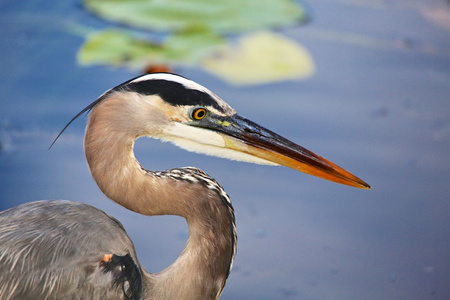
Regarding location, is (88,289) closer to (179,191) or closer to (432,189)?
(179,191)

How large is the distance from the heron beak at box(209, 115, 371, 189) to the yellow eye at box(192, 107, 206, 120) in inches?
0.9

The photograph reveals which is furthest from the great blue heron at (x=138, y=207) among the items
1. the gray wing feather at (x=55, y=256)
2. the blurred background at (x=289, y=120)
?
the blurred background at (x=289, y=120)

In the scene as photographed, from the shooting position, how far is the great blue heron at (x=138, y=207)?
1.10 meters

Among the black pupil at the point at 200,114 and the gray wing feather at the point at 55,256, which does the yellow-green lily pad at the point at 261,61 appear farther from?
the gray wing feather at the point at 55,256

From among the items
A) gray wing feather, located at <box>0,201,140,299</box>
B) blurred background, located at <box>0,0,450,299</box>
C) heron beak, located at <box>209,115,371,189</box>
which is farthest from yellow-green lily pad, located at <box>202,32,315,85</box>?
gray wing feather, located at <box>0,201,140,299</box>

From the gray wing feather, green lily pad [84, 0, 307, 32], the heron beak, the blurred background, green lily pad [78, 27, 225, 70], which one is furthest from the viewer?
green lily pad [84, 0, 307, 32]

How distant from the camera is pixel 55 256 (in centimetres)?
111

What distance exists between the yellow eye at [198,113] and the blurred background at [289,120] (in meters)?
0.67

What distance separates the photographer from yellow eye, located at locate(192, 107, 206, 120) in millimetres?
1167

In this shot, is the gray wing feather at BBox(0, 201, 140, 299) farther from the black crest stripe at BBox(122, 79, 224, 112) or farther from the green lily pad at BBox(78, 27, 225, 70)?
the green lily pad at BBox(78, 27, 225, 70)

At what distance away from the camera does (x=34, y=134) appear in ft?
6.61

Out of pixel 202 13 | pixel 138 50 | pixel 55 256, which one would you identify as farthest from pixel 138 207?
pixel 202 13

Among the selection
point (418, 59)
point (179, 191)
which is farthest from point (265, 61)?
point (179, 191)

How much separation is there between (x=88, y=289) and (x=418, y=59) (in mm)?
1869
